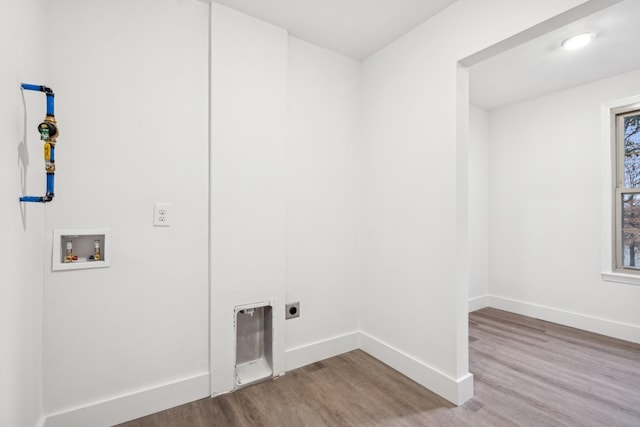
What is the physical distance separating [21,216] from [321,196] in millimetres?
1736

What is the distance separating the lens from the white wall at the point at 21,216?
41.7 inches

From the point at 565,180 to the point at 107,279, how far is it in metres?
4.17

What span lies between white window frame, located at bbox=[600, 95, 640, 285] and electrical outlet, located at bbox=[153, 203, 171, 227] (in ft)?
12.6

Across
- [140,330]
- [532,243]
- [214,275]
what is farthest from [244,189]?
[532,243]

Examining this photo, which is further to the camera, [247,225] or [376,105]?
[376,105]

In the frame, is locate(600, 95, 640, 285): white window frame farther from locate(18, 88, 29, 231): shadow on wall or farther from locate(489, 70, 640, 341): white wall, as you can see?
locate(18, 88, 29, 231): shadow on wall

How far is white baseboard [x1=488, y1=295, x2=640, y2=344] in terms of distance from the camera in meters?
2.81

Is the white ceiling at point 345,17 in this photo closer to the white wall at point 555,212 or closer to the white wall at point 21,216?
the white wall at point 21,216

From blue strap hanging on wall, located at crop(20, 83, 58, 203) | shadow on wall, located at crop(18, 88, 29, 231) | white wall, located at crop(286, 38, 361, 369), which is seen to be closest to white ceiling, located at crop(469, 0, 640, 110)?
white wall, located at crop(286, 38, 361, 369)

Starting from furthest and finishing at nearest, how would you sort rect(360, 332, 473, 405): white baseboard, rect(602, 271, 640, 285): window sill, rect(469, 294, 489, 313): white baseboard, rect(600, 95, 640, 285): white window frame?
rect(469, 294, 489, 313): white baseboard → rect(600, 95, 640, 285): white window frame → rect(602, 271, 640, 285): window sill → rect(360, 332, 473, 405): white baseboard

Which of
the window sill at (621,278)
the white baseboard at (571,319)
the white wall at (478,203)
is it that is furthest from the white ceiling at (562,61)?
the white baseboard at (571,319)

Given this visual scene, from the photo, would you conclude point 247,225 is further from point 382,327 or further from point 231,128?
point 382,327

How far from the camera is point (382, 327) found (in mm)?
2434

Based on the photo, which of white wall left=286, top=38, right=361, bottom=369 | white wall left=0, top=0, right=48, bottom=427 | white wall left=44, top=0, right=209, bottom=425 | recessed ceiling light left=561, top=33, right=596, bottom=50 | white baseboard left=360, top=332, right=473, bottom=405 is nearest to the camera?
white wall left=0, top=0, right=48, bottom=427
